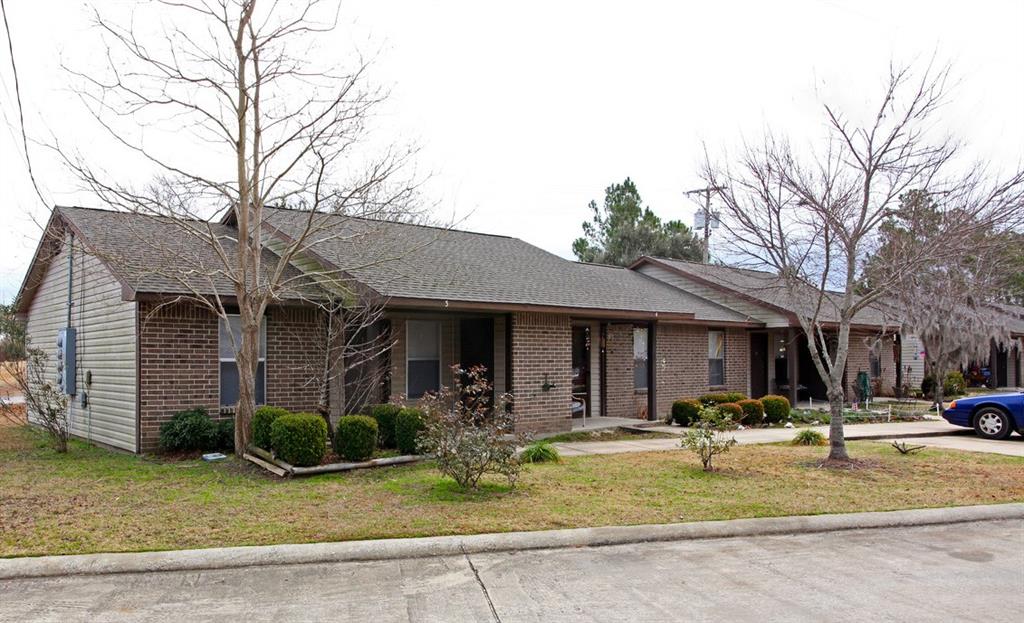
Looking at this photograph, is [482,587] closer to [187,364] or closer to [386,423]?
[386,423]

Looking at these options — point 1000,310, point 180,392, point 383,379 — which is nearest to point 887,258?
point 383,379

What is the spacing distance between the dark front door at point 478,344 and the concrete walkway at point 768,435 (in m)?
2.28

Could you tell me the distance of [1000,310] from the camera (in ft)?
93.2

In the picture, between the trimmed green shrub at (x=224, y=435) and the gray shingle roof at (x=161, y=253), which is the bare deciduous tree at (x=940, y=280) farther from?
the trimmed green shrub at (x=224, y=435)

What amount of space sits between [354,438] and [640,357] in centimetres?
941

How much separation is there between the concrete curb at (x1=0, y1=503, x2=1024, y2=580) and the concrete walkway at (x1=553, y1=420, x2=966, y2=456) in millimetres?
4764

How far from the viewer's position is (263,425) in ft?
33.1

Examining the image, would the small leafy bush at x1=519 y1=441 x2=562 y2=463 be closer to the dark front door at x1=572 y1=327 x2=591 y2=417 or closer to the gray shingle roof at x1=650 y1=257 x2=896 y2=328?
the dark front door at x1=572 y1=327 x2=591 y2=417

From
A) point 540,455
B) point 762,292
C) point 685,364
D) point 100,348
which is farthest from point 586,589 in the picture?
point 762,292

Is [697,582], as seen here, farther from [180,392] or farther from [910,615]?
[180,392]

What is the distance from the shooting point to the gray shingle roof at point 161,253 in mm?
10133

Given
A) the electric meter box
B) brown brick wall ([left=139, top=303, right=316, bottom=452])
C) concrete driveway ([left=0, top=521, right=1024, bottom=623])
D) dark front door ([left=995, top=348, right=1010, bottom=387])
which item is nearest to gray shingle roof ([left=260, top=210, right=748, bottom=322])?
brown brick wall ([left=139, top=303, right=316, bottom=452])

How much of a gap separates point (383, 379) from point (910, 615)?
945cm

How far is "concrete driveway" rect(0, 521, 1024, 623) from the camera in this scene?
481 cm
